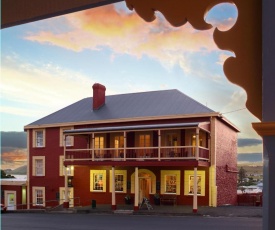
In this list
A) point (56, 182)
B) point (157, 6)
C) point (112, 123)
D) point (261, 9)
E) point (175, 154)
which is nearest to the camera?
point (261, 9)

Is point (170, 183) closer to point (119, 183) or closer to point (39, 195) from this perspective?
point (119, 183)

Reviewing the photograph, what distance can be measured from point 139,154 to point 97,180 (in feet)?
9.64

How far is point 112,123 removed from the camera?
18.1 metres

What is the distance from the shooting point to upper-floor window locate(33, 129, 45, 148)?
2014cm

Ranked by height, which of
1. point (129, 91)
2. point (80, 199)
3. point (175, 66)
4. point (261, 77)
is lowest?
point (80, 199)

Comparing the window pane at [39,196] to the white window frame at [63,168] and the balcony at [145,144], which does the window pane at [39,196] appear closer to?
the white window frame at [63,168]

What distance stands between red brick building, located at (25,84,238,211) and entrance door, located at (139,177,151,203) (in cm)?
4

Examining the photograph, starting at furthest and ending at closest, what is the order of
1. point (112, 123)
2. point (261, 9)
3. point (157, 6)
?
point (112, 123) → point (157, 6) → point (261, 9)

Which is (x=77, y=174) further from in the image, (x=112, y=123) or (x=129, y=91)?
(x=129, y=91)

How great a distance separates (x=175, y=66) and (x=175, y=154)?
11240 millimetres

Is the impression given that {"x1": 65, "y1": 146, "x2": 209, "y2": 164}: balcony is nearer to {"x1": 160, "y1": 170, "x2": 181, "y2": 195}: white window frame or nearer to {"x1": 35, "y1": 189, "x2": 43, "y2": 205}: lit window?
{"x1": 160, "y1": 170, "x2": 181, "y2": 195}: white window frame

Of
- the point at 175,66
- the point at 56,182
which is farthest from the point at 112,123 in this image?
the point at 175,66

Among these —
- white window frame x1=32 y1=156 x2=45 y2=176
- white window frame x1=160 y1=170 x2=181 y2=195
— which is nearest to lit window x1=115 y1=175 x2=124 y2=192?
white window frame x1=160 y1=170 x2=181 y2=195

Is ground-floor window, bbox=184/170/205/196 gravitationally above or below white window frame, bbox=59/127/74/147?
below
